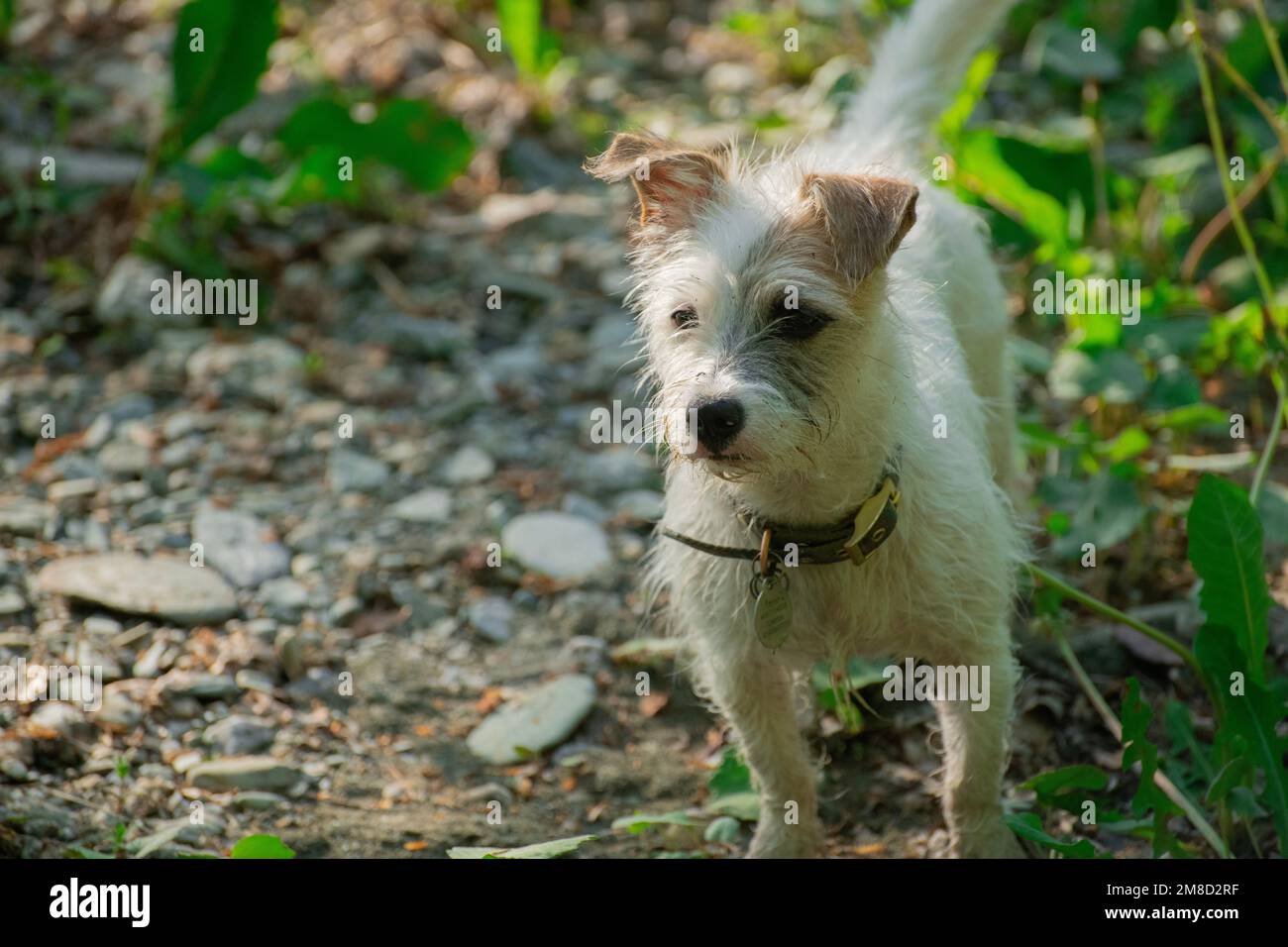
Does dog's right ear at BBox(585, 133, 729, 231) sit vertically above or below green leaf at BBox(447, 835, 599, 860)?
above

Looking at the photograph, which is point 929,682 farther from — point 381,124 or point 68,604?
point 381,124

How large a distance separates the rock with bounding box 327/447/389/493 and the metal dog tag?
2430 mm

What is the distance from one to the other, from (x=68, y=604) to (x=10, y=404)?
1.48 m

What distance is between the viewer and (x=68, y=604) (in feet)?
14.2

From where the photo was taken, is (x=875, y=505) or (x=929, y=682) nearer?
(x=875, y=505)

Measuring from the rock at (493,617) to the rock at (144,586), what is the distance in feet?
2.70

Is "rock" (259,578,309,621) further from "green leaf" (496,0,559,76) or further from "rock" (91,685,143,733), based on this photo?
"green leaf" (496,0,559,76)

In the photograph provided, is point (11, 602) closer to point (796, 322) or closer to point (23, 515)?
point (23, 515)

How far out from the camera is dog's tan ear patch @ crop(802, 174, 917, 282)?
9.91 ft

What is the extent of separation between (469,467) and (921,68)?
2.32 meters

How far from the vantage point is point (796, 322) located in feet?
10.1

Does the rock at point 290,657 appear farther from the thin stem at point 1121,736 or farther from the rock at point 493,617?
the thin stem at point 1121,736

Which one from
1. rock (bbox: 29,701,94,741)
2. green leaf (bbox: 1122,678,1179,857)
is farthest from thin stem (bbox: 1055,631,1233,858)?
rock (bbox: 29,701,94,741)
